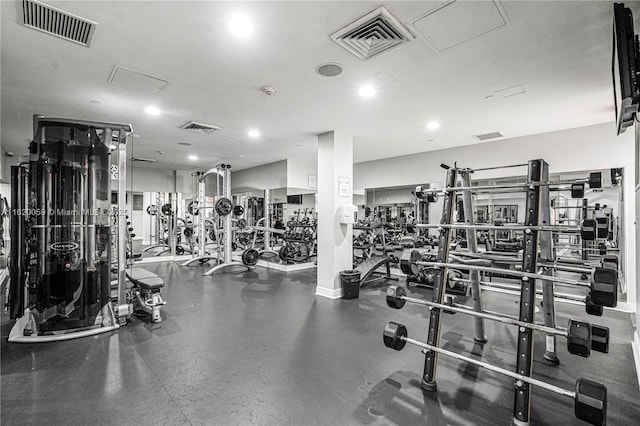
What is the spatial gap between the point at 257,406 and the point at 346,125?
380 centimetres

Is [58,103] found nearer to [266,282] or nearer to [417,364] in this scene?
[266,282]

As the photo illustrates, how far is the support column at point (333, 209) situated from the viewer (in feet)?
16.2

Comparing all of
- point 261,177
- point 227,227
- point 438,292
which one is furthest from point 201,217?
point 438,292

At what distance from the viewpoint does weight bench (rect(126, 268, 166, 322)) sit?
3.68 m

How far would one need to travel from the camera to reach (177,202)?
948 centimetres

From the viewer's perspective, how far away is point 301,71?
2941 millimetres

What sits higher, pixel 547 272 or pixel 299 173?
pixel 299 173

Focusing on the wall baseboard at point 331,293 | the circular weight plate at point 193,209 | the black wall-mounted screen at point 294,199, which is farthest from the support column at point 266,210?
the wall baseboard at point 331,293

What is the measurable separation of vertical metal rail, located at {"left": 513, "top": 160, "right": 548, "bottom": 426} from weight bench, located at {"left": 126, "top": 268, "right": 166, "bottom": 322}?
3588 millimetres

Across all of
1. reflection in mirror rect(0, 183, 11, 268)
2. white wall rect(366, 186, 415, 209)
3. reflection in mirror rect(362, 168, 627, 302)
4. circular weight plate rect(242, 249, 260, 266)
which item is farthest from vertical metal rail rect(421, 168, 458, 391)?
reflection in mirror rect(0, 183, 11, 268)

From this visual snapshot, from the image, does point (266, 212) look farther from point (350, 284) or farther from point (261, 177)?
point (350, 284)

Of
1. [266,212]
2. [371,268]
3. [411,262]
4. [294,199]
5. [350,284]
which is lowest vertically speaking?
[350,284]

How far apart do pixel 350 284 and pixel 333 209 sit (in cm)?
120

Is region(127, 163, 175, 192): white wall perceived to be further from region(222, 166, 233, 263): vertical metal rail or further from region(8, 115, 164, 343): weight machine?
region(8, 115, 164, 343): weight machine
